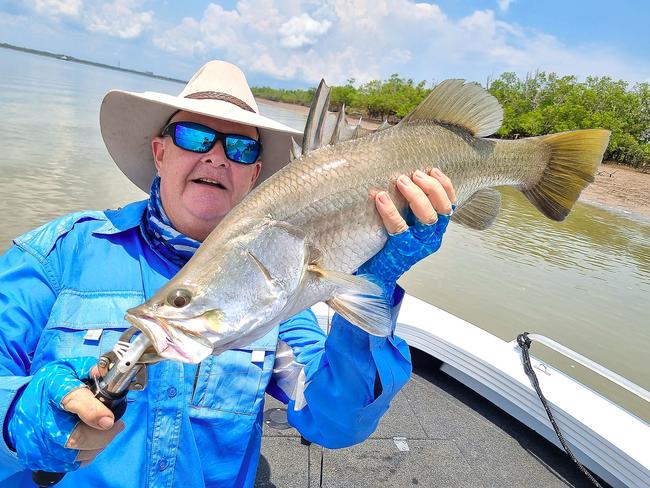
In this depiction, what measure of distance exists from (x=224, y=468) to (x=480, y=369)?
10.2 feet

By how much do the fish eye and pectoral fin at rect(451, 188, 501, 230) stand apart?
1.42 m

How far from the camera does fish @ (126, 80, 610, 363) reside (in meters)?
1.46

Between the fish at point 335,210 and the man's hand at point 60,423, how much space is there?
0.29 meters

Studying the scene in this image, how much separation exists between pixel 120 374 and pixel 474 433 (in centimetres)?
378

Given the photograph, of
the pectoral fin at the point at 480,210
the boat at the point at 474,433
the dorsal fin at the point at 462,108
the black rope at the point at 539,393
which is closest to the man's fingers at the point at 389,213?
the dorsal fin at the point at 462,108

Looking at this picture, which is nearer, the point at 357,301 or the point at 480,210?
the point at 357,301

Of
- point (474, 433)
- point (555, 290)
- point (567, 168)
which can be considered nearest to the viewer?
point (567, 168)

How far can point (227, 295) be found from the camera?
1.49m

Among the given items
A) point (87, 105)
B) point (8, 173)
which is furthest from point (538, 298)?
point (87, 105)

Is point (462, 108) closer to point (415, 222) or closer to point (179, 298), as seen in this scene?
point (415, 222)

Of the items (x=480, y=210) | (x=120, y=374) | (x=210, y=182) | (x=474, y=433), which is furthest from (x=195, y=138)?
(x=474, y=433)

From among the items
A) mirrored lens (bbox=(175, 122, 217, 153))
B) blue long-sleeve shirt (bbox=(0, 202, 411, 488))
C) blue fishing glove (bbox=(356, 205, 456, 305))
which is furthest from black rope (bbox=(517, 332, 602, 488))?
mirrored lens (bbox=(175, 122, 217, 153))

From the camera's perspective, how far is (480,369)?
14.5 feet

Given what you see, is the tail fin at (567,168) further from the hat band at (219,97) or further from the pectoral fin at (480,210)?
the hat band at (219,97)
